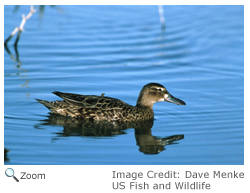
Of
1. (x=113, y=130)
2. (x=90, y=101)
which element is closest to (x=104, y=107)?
(x=90, y=101)

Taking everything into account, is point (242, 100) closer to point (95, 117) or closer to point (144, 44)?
point (95, 117)

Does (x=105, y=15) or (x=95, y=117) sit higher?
(x=105, y=15)

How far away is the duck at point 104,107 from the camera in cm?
964

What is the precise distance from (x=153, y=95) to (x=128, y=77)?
228 cm

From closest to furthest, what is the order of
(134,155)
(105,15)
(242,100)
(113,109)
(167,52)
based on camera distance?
1. (134,155)
2. (113,109)
3. (242,100)
4. (167,52)
5. (105,15)

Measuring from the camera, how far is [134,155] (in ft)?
25.9

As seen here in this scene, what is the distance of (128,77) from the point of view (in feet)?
40.2

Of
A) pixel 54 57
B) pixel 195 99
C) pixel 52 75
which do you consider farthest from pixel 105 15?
pixel 195 99

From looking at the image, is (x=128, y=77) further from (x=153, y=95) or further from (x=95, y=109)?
(x=95, y=109)

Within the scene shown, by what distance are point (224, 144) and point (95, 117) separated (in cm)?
258
